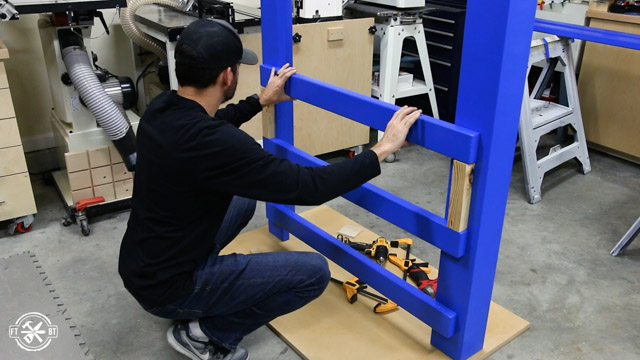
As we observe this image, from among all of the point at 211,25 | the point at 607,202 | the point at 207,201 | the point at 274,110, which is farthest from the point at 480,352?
the point at 607,202

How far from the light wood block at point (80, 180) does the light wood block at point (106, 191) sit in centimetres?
4

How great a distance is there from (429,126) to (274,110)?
780 mm

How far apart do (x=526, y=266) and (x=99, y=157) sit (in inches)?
74.3

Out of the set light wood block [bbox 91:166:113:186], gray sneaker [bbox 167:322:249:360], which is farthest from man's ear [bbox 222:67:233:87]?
light wood block [bbox 91:166:113:186]

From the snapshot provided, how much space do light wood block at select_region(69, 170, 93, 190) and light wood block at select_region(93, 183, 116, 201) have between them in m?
0.04

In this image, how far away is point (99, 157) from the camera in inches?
99.0

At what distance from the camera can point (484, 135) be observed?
56.2 inches

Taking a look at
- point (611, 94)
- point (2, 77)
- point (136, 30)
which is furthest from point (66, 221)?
point (611, 94)

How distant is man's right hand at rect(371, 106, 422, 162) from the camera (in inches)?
60.0

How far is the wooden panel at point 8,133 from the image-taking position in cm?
224

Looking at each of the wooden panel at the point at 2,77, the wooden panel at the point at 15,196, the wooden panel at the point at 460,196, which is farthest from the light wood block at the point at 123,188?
the wooden panel at the point at 460,196

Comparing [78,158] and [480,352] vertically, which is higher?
[78,158]

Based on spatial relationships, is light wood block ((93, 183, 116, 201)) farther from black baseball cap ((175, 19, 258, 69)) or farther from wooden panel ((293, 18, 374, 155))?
black baseball cap ((175, 19, 258, 69))

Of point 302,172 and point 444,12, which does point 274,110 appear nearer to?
point 302,172
